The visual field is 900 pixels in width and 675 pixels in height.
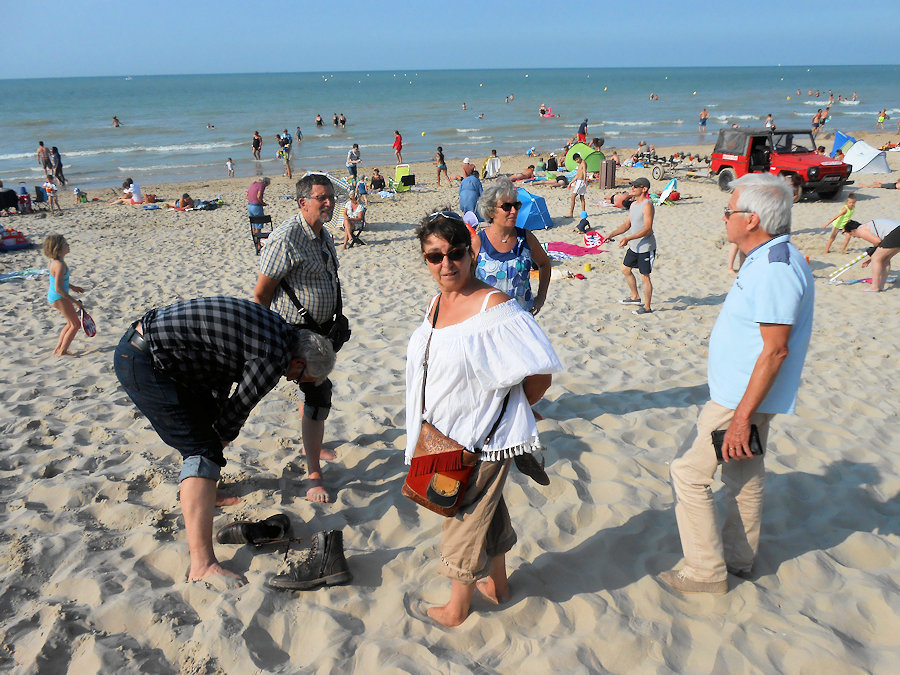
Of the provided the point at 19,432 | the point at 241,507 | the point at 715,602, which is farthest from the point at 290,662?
the point at 19,432

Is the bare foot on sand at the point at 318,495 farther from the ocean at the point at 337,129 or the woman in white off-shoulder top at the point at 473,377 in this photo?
the ocean at the point at 337,129

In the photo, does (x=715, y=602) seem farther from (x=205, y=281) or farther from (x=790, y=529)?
(x=205, y=281)

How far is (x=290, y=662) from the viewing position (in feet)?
7.36

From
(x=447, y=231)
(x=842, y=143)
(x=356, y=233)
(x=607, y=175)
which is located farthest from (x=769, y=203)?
(x=842, y=143)

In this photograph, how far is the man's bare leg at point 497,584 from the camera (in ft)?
8.10

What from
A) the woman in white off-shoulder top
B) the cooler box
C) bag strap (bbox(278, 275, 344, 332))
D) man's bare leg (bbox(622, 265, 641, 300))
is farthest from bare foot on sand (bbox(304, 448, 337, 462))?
the cooler box

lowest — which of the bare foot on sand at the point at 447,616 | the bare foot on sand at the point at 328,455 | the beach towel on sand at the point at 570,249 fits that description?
the beach towel on sand at the point at 570,249

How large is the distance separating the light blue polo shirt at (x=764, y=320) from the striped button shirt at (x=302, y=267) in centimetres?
204

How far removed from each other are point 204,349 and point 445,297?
3.53 feet

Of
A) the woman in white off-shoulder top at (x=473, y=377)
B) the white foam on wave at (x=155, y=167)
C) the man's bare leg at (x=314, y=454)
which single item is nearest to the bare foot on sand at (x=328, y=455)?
the man's bare leg at (x=314, y=454)

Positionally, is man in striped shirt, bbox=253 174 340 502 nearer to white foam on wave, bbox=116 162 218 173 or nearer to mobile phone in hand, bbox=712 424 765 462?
mobile phone in hand, bbox=712 424 765 462

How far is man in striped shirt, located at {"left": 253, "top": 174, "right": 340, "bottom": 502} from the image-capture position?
3.09 meters

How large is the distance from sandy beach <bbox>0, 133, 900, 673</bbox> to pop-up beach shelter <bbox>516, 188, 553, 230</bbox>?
401 cm

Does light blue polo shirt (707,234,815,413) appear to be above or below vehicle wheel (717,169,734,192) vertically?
above
